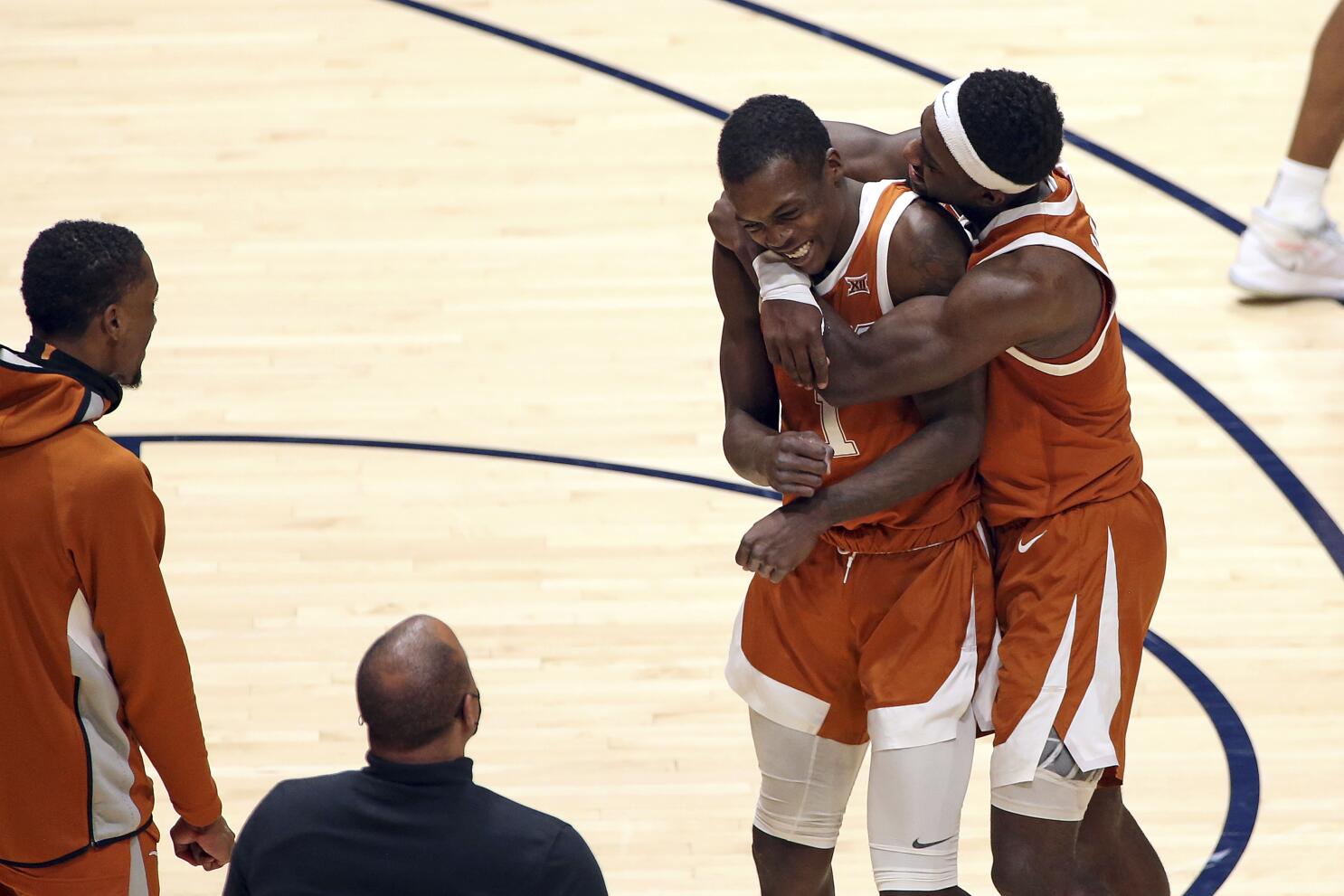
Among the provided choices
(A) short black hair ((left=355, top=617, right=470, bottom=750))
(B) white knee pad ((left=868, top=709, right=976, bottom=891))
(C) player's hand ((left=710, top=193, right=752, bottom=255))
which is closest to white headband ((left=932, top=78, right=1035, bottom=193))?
(C) player's hand ((left=710, top=193, right=752, bottom=255))

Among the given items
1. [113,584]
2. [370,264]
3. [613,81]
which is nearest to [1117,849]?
[113,584]

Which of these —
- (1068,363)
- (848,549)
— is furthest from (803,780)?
(1068,363)

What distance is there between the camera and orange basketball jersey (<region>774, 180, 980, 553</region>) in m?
3.29

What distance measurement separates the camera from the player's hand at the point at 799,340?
319cm

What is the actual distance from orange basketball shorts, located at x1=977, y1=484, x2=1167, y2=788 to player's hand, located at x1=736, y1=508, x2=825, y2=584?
0.45 m

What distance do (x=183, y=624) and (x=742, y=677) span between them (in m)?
2.20

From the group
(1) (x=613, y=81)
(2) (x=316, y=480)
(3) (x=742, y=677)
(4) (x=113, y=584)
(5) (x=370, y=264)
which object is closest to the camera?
(4) (x=113, y=584)

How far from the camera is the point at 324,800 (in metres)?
2.55

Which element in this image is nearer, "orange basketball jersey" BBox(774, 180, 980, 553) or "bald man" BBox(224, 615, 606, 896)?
"bald man" BBox(224, 615, 606, 896)

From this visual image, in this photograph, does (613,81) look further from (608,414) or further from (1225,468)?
(1225,468)

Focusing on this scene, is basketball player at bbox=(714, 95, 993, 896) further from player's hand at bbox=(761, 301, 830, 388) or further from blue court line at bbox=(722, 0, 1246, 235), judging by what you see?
blue court line at bbox=(722, 0, 1246, 235)

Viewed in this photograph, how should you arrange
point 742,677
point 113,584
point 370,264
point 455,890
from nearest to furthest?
point 455,890
point 113,584
point 742,677
point 370,264

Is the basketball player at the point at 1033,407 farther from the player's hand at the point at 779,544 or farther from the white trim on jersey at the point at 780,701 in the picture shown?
the white trim on jersey at the point at 780,701

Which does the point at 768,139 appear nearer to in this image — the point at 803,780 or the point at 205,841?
the point at 803,780
